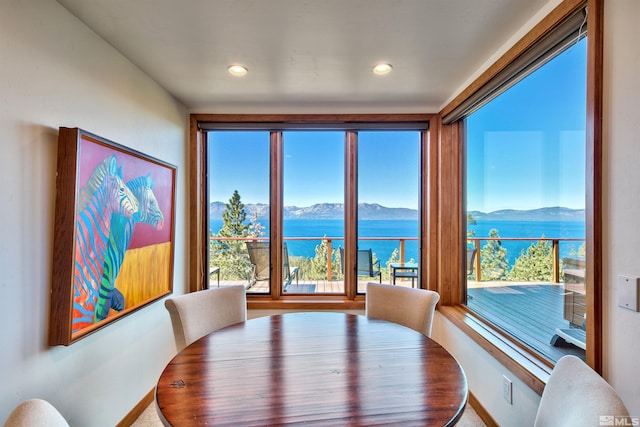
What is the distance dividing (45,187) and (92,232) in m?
0.31

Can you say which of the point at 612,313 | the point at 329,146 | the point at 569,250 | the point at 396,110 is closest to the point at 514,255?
the point at 569,250

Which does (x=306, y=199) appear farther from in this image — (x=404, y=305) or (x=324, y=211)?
(x=404, y=305)

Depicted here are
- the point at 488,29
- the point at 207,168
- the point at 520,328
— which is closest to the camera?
the point at 488,29

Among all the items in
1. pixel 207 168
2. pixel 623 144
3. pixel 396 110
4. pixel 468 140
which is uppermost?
pixel 396 110

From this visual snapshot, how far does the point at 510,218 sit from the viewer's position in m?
1.96

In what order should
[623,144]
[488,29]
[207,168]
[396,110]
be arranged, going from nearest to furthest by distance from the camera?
[623,144]
[488,29]
[396,110]
[207,168]

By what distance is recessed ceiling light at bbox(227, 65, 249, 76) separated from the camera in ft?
6.72

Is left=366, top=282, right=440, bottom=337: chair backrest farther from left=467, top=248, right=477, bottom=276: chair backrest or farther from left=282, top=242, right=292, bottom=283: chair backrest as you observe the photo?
left=282, top=242, right=292, bottom=283: chair backrest

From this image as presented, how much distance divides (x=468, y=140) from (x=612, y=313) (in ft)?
5.83

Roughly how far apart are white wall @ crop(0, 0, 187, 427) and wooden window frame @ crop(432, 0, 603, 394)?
2444 millimetres

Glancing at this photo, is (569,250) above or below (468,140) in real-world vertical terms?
below

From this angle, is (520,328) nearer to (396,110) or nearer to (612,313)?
(612,313)

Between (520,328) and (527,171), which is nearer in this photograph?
(527,171)

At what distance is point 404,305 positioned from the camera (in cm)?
Answer: 212
